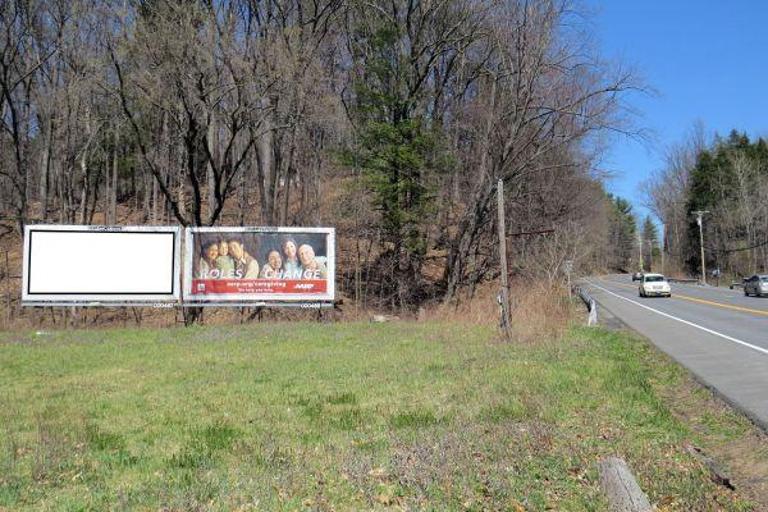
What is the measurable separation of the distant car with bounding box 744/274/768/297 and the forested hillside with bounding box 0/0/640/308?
14726mm

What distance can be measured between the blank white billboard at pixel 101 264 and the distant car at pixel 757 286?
1478 inches

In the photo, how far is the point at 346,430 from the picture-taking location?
25.5 ft

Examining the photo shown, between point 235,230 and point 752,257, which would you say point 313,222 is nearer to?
point 235,230

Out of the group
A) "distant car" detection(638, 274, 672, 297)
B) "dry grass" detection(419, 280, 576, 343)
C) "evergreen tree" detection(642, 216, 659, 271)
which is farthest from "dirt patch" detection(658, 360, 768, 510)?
"evergreen tree" detection(642, 216, 659, 271)

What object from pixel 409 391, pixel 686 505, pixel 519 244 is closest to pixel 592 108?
pixel 519 244

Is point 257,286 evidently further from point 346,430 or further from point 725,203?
point 725,203

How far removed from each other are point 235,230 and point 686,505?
20.1 meters

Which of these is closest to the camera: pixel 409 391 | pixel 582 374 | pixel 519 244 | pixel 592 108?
pixel 409 391

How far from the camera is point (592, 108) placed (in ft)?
94.7

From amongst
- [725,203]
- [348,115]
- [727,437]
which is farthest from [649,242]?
[727,437]

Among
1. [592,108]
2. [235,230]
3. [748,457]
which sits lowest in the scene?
[748,457]

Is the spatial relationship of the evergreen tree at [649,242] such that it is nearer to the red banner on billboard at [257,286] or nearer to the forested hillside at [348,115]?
the forested hillside at [348,115]

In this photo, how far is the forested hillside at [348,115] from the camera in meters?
24.6

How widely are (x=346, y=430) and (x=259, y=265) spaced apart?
16.7m
